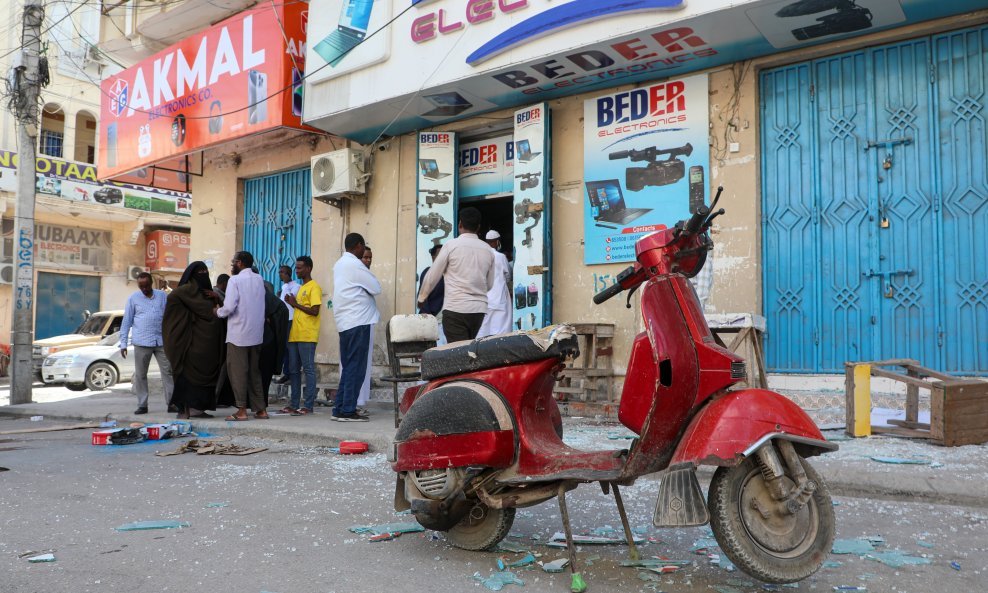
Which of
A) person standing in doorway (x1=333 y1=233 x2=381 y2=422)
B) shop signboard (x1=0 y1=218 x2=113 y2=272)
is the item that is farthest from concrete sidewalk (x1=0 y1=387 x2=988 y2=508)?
shop signboard (x1=0 y1=218 x2=113 y2=272)

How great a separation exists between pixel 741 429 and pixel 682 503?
1.11 ft

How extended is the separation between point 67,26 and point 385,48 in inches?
774

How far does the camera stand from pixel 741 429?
2523 millimetres

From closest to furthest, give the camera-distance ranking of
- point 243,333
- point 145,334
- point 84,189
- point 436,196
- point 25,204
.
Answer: point 243,333 < point 145,334 < point 436,196 < point 25,204 < point 84,189

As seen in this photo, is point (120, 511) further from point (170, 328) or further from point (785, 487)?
point (170, 328)

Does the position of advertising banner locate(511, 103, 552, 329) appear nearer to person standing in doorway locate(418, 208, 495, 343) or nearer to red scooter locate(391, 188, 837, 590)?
person standing in doorway locate(418, 208, 495, 343)

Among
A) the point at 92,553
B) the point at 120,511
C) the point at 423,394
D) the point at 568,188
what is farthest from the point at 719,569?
the point at 568,188

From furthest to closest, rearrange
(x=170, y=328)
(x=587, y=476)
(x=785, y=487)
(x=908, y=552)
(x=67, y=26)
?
(x=67, y=26)
(x=170, y=328)
(x=908, y=552)
(x=587, y=476)
(x=785, y=487)

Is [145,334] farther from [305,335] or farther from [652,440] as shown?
[652,440]

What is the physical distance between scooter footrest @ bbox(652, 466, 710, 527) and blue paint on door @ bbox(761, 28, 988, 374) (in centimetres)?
467

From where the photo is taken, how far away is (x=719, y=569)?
114 inches

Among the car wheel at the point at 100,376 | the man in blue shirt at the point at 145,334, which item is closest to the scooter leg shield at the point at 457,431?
the man in blue shirt at the point at 145,334

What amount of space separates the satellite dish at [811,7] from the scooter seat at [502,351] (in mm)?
4252

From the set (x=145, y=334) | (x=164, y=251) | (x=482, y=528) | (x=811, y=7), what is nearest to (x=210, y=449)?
(x=145, y=334)
